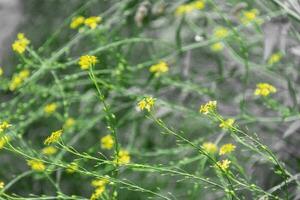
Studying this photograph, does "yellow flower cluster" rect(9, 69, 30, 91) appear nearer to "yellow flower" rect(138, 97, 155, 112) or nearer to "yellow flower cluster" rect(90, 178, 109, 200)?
"yellow flower cluster" rect(90, 178, 109, 200)

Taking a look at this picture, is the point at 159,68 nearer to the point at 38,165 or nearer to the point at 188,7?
the point at 188,7

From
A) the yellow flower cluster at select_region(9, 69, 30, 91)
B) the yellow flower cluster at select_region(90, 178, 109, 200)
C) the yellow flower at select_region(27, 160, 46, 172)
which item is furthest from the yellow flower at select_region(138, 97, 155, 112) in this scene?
the yellow flower cluster at select_region(9, 69, 30, 91)

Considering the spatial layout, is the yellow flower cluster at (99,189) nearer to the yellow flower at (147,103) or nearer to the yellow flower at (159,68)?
the yellow flower at (147,103)

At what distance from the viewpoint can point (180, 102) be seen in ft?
5.76

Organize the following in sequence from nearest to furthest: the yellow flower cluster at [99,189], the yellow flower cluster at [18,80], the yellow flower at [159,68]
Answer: the yellow flower cluster at [99,189] < the yellow flower at [159,68] < the yellow flower cluster at [18,80]

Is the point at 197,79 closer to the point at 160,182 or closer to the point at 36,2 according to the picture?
the point at 160,182

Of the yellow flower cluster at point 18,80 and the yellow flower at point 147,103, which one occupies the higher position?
the yellow flower at point 147,103

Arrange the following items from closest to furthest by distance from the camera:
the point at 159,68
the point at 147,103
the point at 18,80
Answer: the point at 147,103 → the point at 159,68 → the point at 18,80

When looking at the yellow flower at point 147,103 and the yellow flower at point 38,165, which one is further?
the yellow flower at point 38,165

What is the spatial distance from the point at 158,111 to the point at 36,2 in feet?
2.55

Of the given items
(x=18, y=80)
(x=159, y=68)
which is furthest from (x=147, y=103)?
(x=18, y=80)

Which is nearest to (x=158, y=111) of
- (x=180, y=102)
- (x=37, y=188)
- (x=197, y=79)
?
(x=180, y=102)

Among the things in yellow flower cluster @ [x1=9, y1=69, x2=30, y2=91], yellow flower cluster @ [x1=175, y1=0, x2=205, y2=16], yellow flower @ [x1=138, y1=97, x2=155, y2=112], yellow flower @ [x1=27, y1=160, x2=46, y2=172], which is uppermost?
yellow flower @ [x1=138, y1=97, x2=155, y2=112]

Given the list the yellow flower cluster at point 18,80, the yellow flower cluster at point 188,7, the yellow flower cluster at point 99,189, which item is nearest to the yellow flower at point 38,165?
the yellow flower cluster at point 99,189
